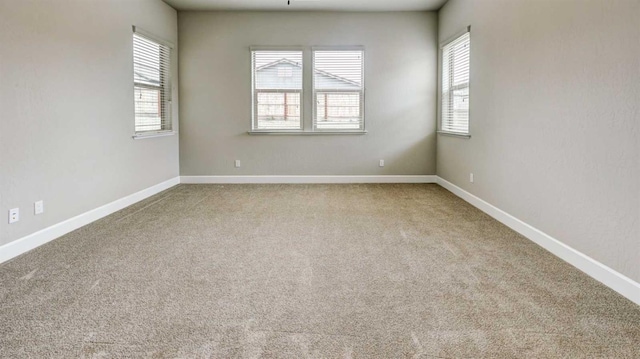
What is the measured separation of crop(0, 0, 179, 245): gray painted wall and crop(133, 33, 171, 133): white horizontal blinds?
23cm

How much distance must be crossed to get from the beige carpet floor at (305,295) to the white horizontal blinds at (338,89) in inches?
122

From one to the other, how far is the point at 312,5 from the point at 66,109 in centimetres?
393

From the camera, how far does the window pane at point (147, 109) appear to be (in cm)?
593

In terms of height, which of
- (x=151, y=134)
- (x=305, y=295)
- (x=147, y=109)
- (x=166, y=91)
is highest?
(x=166, y=91)

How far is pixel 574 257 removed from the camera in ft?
10.9

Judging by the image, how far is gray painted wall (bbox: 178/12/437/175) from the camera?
7.32m

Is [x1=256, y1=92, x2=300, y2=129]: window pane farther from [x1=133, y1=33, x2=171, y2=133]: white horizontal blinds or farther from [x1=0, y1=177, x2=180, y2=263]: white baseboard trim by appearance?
[x1=0, y1=177, x2=180, y2=263]: white baseboard trim

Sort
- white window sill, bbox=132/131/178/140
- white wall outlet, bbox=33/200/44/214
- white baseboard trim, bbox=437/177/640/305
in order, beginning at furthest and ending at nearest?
white window sill, bbox=132/131/178/140 < white wall outlet, bbox=33/200/44/214 < white baseboard trim, bbox=437/177/640/305

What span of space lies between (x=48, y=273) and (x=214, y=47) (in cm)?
497

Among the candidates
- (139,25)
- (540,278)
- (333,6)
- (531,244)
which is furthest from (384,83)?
(540,278)

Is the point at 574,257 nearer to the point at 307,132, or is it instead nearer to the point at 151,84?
the point at 307,132

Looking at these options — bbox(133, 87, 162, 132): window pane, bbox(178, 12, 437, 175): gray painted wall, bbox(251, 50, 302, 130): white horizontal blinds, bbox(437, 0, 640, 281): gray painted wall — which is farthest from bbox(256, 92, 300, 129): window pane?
bbox(437, 0, 640, 281): gray painted wall

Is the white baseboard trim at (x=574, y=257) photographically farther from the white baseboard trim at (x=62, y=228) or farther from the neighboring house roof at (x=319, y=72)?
the white baseboard trim at (x=62, y=228)

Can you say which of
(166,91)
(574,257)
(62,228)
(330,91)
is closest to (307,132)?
(330,91)
